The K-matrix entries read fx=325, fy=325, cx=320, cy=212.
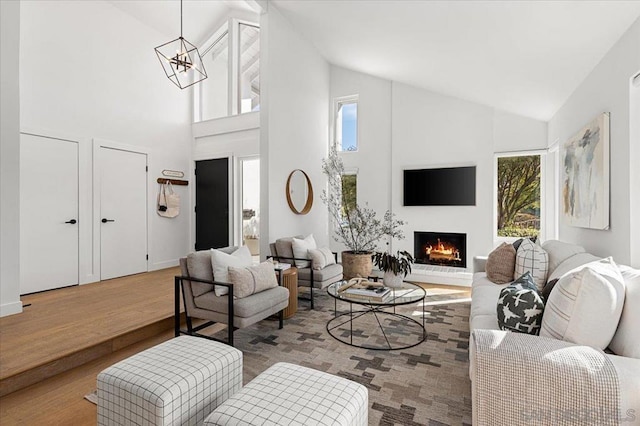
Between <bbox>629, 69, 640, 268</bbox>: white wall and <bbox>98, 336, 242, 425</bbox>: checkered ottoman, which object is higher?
<bbox>629, 69, 640, 268</bbox>: white wall

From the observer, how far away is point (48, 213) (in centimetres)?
416

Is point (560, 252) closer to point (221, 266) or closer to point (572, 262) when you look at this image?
point (572, 262)

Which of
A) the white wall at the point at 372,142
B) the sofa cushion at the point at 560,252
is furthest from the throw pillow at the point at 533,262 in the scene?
the white wall at the point at 372,142

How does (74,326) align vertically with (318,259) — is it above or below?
below

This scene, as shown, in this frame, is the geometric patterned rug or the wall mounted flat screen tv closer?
the geometric patterned rug

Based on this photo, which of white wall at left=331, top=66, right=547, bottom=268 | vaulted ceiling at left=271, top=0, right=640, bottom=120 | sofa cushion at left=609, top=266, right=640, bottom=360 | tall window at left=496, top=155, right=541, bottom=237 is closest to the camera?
sofa cushion at left=609, top=266, right=640, bottom=360

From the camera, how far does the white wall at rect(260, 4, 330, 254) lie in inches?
177

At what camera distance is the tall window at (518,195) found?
4715 mm

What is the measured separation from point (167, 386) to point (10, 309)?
2.95 m

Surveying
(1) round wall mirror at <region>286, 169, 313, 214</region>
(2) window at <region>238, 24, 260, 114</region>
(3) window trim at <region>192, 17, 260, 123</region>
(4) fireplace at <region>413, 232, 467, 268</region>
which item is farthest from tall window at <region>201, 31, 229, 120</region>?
(4) fireplace at <region>413, 232, 467, 268</region>

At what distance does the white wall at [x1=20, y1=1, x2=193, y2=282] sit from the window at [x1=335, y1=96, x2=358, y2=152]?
283 centimetres

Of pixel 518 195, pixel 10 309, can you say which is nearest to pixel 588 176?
pixel 518 195

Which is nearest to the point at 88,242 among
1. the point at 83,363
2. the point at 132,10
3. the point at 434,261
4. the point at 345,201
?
the point at 83,363

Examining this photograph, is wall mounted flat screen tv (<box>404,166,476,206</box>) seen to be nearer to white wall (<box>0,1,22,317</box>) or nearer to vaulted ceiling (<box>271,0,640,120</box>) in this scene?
vaulted ceiling (<box>271,0,640,120</box>)
